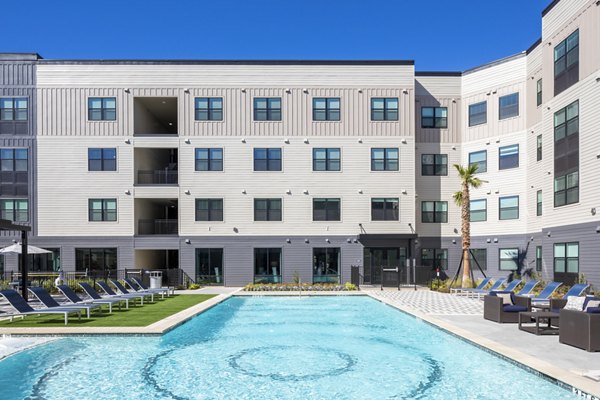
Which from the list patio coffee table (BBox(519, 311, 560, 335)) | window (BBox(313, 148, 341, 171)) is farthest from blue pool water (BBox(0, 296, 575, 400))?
window (BBox(313, 148, 341, 171))

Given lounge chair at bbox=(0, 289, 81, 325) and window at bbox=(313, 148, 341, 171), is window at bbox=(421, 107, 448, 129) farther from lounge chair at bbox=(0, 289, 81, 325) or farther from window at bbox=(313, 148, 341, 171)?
lounge chair at bbox=(0, 289, 81, 325)

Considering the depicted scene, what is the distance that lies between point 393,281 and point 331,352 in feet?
53.8

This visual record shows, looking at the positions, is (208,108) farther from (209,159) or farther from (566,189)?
(566,189)

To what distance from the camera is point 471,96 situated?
30891mm

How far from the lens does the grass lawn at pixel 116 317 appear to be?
1383 cm

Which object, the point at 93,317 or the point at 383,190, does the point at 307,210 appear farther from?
the point at 93,317

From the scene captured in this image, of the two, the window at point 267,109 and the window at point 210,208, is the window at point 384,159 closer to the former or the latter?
the window at point 267,109

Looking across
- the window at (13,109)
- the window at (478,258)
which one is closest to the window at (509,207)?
the window at (478,258)

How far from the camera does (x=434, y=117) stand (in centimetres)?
3139

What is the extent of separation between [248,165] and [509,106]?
52.2 ft

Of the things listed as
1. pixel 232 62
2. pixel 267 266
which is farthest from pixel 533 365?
pixel 232 62

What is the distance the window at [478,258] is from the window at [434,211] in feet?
8.65

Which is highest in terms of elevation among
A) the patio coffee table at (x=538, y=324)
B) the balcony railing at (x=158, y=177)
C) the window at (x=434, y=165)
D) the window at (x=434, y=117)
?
the window at (x=434, y=117)

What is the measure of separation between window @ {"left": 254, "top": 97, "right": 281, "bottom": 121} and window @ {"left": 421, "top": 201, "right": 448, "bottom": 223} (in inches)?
421
